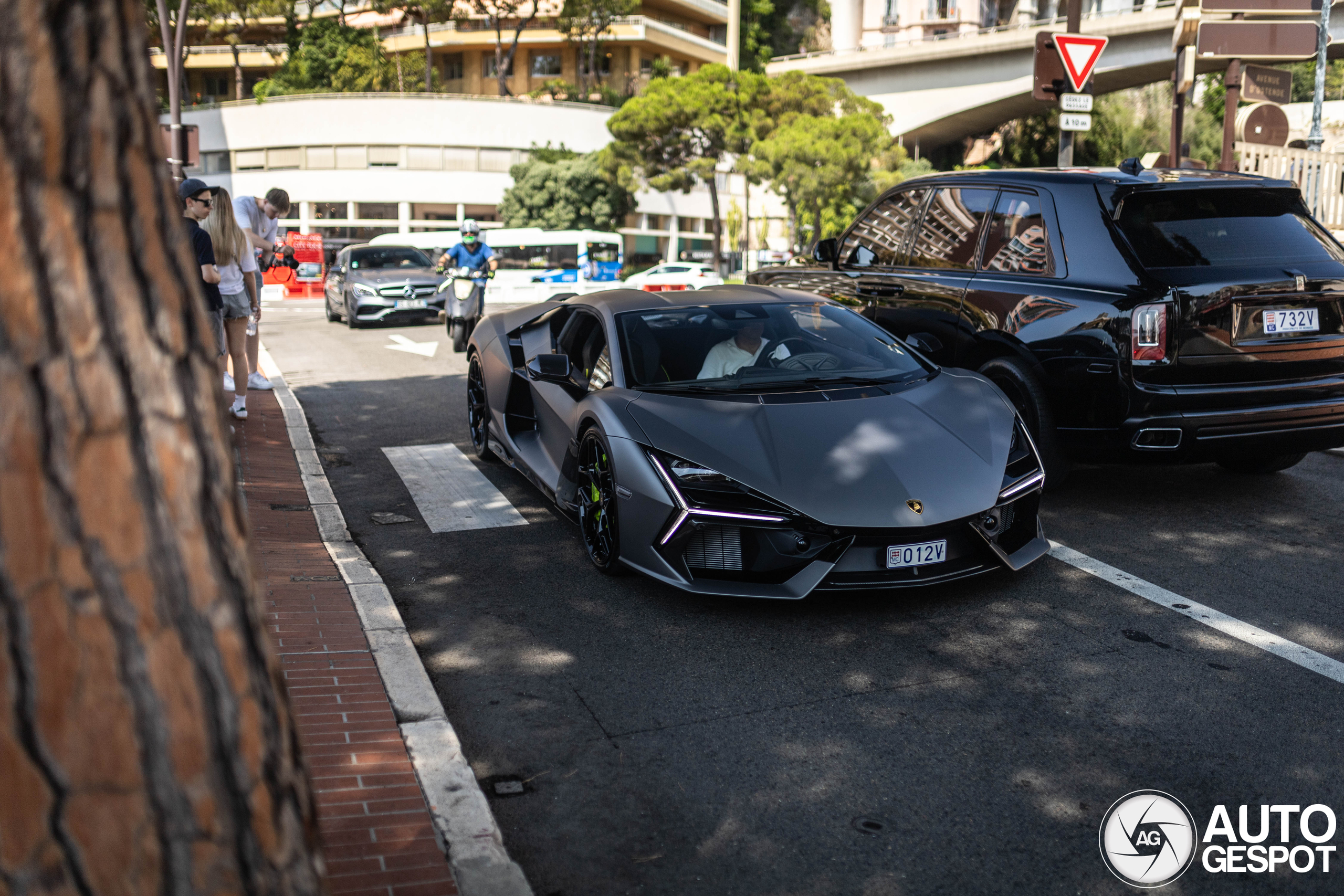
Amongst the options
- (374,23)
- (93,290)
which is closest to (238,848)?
(93,290)

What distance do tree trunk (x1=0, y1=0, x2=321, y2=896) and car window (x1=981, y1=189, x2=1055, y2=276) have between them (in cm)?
546

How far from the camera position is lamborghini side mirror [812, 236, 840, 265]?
816cm

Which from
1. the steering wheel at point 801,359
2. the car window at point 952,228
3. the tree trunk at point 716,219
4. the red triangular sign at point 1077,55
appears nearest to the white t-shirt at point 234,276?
the steering wheel at point 801,359

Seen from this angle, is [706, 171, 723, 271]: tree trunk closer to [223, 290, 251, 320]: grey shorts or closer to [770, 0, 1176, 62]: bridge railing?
[770, 0, 1176, 62]: bridge railing

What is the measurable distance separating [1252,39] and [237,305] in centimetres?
1193

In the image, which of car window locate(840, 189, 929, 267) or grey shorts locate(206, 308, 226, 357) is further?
grey shorts locate(206, 308, 226, 357)

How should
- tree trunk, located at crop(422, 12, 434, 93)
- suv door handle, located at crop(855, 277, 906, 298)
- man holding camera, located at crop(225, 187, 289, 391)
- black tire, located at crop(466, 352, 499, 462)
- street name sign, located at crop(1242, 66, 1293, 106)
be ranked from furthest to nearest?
tree trunk, located at crop(422, 12, 434, 93) → street name sign, located at crop(1242, 66, 1293, 106) → man holding camera, located at crop(225, 187, 289, 391) → black tire, located at crop(466, 352, 499, 462) → suv door handle, located at crop(855, 277, 906, 298)

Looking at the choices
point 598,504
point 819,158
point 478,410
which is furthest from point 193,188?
point 819,158

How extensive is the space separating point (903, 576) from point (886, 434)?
2.20 feet

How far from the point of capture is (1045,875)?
2.93 meters

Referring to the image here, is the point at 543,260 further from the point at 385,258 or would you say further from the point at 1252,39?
the point at 1252,39

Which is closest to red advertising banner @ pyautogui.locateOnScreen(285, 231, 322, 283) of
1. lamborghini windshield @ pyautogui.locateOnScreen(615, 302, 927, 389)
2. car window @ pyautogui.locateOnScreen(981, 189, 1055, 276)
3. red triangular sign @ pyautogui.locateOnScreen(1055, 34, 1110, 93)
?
red triangular sign @ pyautogui.locateOnScreen(1055, 34, 1110, 93)

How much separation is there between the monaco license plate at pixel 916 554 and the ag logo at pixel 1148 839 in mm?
1443

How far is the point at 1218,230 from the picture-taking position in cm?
609
